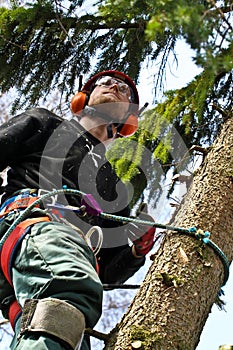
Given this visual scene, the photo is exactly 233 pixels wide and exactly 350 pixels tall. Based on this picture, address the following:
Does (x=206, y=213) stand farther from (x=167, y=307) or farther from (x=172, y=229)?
(x=167, y=307)

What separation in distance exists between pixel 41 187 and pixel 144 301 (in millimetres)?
820

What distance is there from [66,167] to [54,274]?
0.90 meters

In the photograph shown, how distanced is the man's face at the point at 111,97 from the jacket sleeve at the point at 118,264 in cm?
73

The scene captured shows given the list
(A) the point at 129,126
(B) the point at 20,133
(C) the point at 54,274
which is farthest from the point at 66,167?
(C) the point at 54,274

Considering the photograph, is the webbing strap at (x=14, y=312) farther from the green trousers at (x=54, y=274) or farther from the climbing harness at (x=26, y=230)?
the green trousers at (x=54, y=274)

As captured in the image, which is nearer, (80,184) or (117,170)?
(80,184)

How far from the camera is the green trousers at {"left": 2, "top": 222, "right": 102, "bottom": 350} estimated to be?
2.20 m

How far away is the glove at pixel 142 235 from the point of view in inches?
113

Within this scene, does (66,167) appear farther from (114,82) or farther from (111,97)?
(114,82)


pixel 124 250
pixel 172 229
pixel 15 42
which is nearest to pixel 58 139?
pixel 124 250

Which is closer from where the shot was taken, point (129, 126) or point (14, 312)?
point (14, 312)

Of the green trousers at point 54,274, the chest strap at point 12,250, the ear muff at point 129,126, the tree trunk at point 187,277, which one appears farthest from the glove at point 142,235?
the ear muff at point 129,126

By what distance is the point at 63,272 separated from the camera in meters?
2.25

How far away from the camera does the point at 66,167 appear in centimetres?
306
